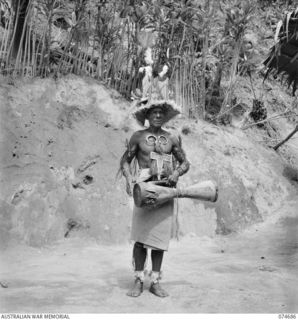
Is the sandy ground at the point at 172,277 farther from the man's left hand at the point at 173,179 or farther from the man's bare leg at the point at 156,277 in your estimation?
the man's left hand at the point at 173,179

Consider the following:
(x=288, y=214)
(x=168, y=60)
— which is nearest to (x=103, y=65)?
(x=168, y=60)

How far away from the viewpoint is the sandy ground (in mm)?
4078

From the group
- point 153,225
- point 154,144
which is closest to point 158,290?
point 153,225

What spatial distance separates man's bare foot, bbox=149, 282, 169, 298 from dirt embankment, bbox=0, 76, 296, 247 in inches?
82.6

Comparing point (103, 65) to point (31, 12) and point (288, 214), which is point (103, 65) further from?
point (288, 214)

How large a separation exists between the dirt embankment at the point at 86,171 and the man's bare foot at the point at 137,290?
2072 mm

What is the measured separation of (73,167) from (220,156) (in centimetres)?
246

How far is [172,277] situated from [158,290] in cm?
73

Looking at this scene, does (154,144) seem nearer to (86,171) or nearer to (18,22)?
(86,171)

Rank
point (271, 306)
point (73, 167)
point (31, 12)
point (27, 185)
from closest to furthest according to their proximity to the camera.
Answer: point (271, 306)
point (27, 185)
point (73, 167)
point (31, 12)

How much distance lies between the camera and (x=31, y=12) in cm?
777

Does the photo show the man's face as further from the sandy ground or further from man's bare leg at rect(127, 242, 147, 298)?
the sandy ground

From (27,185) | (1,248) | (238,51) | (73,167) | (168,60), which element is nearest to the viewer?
(1,248)

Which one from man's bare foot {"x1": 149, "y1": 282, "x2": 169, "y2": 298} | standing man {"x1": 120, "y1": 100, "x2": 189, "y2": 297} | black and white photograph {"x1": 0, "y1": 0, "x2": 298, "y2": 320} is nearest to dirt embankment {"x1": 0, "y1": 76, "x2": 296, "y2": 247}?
black and white photograph {"x1": 0, "y1": 0, "x2": 298, "y2": 320}
